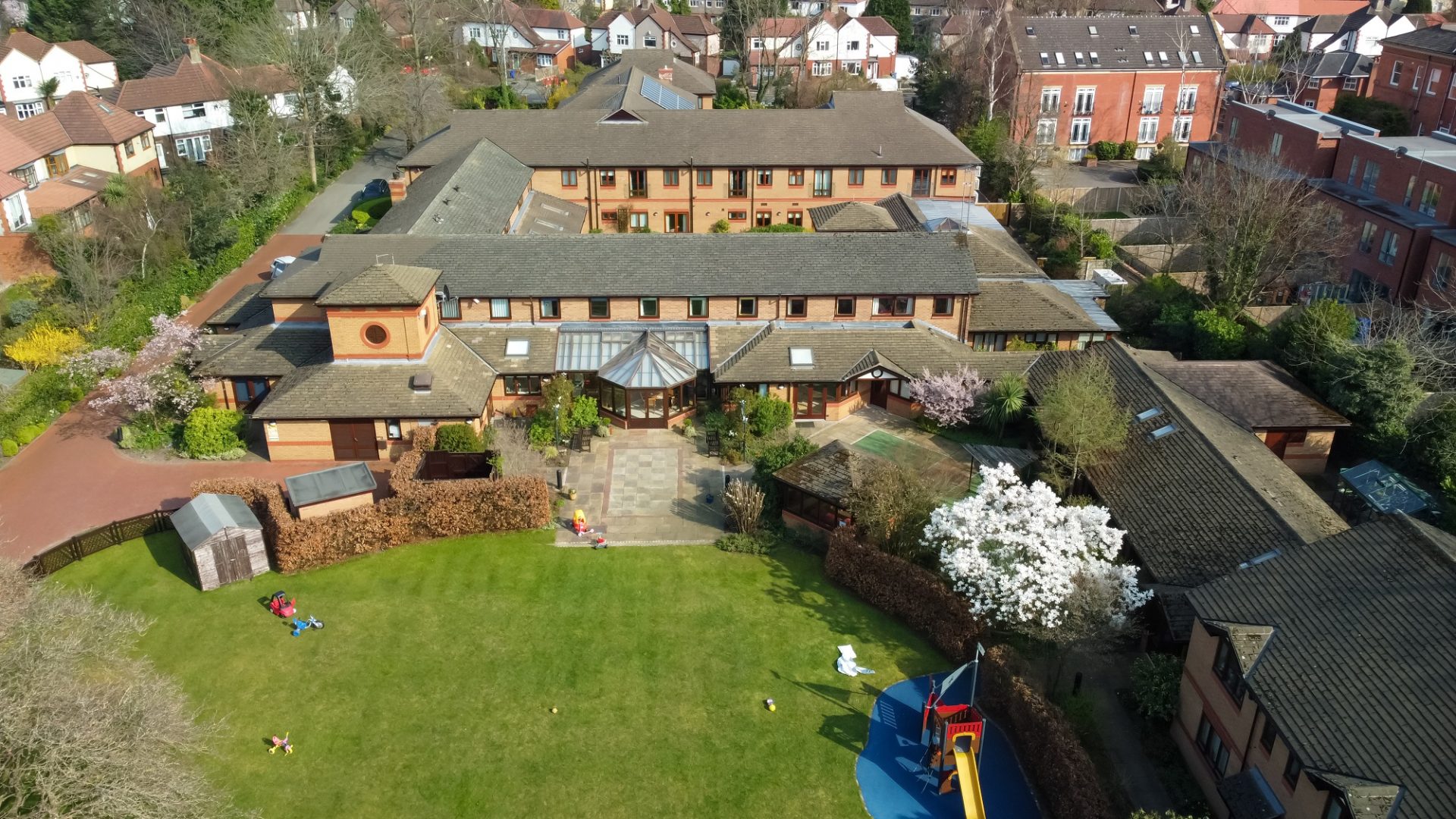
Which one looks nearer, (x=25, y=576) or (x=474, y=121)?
(x=25, y=576)

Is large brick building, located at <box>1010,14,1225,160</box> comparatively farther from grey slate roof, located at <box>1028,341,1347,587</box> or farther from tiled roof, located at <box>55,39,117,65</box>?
tiled roof, located at <box>55,39,117,65</box>

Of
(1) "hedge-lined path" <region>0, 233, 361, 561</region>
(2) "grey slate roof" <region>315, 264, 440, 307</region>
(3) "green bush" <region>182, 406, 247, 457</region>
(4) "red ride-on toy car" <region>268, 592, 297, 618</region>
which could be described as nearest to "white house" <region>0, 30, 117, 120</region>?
(1) "hedge-lined path" <region>0, 233, 361, 561</region>

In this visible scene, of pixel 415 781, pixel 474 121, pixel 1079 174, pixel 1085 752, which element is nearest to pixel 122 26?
pixel 474 121

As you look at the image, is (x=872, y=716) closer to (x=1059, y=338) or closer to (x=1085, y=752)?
(x=1085, y=752)

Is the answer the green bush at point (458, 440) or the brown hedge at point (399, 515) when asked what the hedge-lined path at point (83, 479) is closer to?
the brown hedge at point (399, 515)

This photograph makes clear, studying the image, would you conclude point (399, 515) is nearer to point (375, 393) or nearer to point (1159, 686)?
point (375, 393)

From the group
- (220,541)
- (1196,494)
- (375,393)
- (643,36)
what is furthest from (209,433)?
(643,36)
